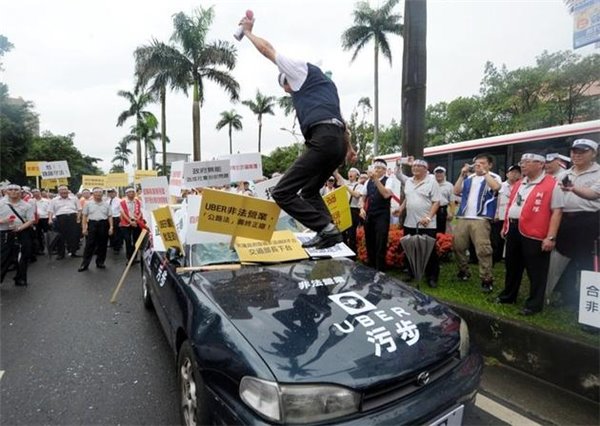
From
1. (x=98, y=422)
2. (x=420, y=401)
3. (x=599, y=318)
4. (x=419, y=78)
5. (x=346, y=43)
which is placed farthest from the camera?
(x=346, y=43)

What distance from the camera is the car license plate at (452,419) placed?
192 cm

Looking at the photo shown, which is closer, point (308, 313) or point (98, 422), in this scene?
point (308, 313)

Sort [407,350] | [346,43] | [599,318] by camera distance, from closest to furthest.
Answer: [407,350], [599,318], [346,43]

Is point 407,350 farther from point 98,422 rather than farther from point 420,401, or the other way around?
point 98,422

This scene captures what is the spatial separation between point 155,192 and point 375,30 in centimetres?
2423

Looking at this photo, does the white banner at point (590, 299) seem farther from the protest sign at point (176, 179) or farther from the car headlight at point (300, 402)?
the protest sign at point (176, 179)

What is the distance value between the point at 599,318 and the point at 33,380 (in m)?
4.55

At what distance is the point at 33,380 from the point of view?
3.29 meters

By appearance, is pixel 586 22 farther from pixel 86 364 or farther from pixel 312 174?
pixel 86 364

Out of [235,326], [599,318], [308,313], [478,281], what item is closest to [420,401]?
[308,313]

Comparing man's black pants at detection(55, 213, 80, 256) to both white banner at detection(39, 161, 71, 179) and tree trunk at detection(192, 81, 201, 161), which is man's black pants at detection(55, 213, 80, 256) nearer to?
white banner at detection(39, 161, 71, 179)

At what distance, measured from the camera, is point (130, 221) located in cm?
985

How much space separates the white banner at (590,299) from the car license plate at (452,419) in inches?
68.0

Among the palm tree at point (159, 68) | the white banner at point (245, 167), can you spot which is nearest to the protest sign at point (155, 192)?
the white banner at point (245, 167)
